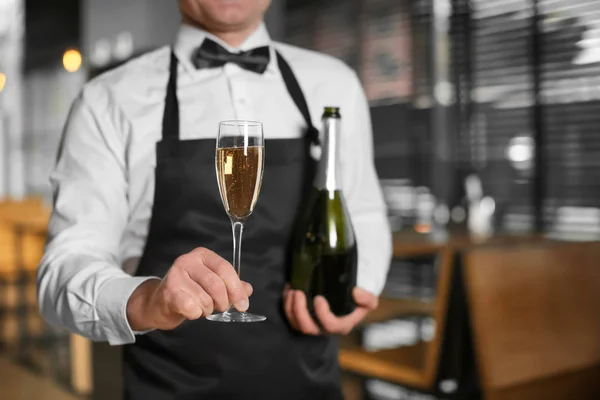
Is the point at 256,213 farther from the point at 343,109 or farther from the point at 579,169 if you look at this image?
the point at 579,169

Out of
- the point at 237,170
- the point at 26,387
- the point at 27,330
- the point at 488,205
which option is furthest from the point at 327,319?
the point at 27,330

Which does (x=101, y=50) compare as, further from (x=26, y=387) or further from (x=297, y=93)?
(x=297, y=93)

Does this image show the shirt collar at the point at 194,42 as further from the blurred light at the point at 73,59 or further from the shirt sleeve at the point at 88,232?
the blurred light at the point at 73,59

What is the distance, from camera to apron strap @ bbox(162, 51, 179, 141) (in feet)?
3.93

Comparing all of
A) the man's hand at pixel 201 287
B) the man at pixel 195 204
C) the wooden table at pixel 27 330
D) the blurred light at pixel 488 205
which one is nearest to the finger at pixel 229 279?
the man's hand at pixel 201 287

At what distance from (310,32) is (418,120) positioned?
1274 mm

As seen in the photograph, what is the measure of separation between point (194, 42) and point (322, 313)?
0.51 meters

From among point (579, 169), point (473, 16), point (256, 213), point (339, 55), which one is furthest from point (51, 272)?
point (339, 55)

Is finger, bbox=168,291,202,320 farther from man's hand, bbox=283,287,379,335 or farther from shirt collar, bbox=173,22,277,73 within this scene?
shirt collar, bbox=173,22,277,73

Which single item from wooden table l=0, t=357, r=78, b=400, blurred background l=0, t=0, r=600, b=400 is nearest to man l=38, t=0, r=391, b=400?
blurred background l=0, t=0, r=600, b=400

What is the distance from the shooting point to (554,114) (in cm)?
359

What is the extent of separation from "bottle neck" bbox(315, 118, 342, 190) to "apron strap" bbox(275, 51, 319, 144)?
0.09 meters

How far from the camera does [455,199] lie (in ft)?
13.8

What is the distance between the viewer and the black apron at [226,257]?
1172 millimetres
